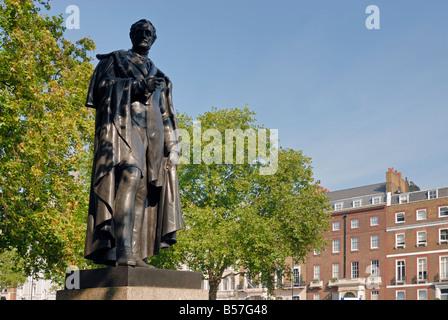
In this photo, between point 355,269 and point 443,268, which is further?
point 355,269

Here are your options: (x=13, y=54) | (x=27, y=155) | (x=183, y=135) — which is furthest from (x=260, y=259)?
(x=13, y=54)

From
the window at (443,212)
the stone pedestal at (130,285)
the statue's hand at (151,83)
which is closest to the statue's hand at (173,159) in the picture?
the statue's hand at (151,83)

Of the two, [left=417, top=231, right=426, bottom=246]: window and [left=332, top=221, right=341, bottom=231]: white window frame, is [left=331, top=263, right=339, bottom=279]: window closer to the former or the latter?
[left=332, top=221, right=341, bottom=231]: white window frame

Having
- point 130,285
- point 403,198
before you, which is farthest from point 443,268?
point 130,285

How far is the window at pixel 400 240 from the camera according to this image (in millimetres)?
63322

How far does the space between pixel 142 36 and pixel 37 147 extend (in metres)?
15.1

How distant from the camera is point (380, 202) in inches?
2689

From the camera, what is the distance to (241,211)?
37.1 meters

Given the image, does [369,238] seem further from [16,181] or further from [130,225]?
[130,225]

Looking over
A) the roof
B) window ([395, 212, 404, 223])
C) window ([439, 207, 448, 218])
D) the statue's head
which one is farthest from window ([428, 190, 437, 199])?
the statue's head

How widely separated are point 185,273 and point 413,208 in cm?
6209

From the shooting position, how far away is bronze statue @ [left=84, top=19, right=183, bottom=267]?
19.8 ft

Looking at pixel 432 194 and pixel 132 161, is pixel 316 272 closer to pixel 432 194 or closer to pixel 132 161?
pixel 432 194

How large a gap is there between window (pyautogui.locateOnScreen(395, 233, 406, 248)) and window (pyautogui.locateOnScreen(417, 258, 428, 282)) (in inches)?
104
